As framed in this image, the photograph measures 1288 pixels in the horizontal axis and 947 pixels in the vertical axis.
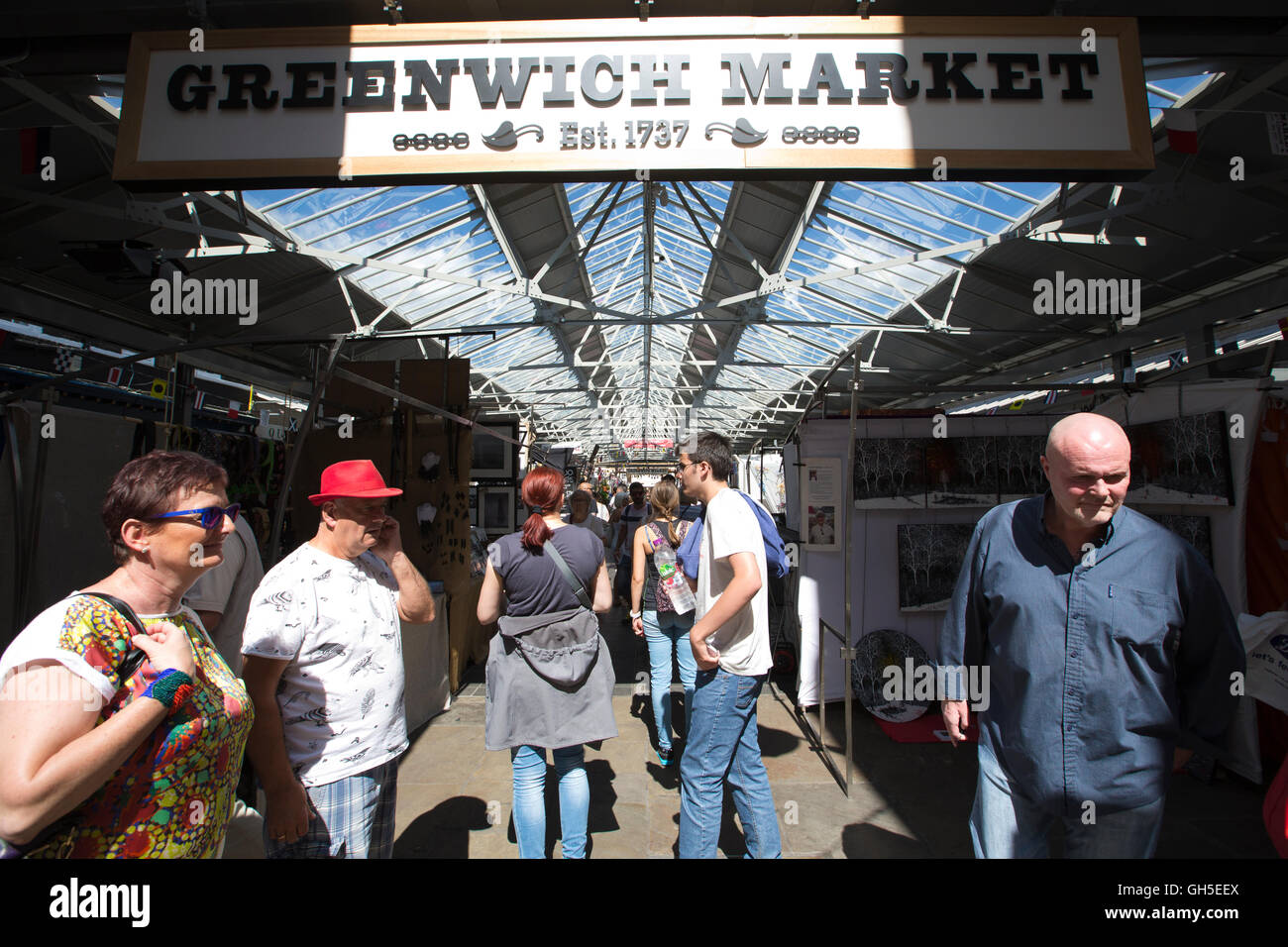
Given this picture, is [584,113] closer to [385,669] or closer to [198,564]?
[198,564]

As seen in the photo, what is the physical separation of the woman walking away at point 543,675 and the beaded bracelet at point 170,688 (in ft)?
4.23

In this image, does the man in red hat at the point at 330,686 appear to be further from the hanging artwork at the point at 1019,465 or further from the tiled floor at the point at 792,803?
the hanging artwork at the point at 1019,465

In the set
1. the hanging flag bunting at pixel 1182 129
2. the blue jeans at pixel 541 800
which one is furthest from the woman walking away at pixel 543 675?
the hanging flag bunting at pixel 1182 129

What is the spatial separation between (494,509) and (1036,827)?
7529 millimetres

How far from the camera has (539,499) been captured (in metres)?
2.84

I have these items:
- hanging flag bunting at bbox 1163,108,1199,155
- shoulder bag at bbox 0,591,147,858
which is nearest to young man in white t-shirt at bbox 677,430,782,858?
shoulder bag at bbox 0,591,147,858

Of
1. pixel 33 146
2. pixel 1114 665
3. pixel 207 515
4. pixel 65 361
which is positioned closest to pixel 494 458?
pixel 65 361

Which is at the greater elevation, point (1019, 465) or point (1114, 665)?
point (1019, 465)

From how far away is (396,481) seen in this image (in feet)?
16.8

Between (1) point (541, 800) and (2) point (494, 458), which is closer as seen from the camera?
(1) point (541, 800)

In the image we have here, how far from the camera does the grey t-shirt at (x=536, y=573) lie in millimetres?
2676

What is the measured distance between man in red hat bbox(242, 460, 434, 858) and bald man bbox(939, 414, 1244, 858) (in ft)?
6.83

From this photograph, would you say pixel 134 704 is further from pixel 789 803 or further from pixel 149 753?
pixel 789 803

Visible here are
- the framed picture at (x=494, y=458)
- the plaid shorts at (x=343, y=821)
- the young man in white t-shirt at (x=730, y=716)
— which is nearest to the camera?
the plaid shorts at (x=343, y=821)
